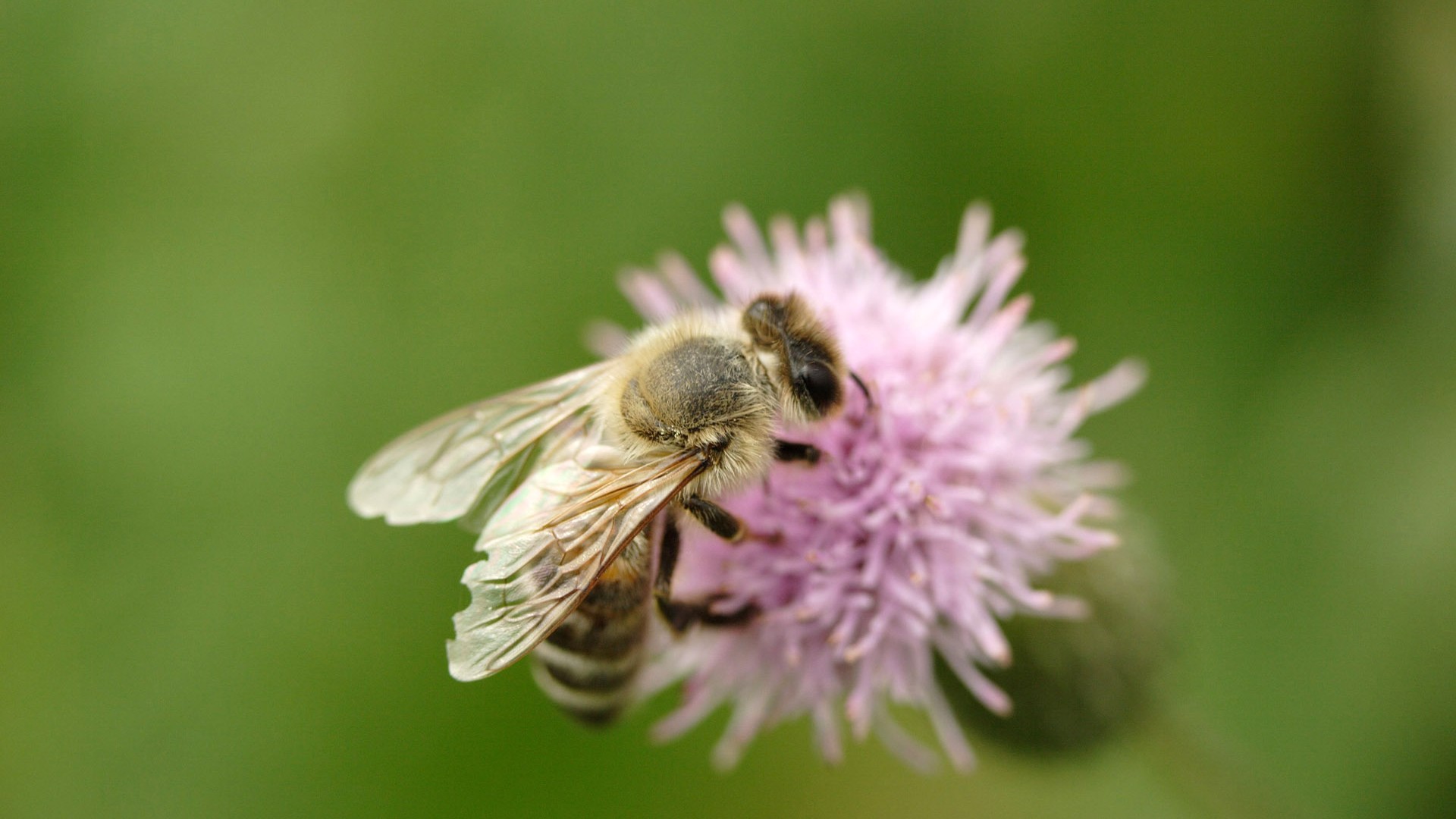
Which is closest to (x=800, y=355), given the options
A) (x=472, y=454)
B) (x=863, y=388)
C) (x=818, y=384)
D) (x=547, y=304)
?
(x=818, y=384)

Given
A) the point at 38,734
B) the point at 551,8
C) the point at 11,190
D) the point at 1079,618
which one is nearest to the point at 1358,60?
the point at 1079,618

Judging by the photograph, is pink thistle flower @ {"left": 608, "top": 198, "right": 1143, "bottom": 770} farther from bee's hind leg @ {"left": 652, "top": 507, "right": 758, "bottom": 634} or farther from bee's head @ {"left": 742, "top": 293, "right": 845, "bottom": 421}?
bee's head @ {"left": 742, "top": 293, "right": 845, "bottom": 421}

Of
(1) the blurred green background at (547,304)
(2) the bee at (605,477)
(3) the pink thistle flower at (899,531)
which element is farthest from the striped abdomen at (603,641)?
(1) the blurred green background at (547,304)

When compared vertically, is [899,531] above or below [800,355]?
below

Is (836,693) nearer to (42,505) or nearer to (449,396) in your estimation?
(449,396)

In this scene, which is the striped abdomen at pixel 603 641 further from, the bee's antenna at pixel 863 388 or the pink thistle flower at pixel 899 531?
the bee's antenna at pixel 863 388

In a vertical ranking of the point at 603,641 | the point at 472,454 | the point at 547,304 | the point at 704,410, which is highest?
the point at 547,304

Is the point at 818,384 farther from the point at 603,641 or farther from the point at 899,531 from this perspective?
the point at 603,641

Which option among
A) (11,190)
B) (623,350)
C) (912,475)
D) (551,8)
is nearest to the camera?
(912,475)
